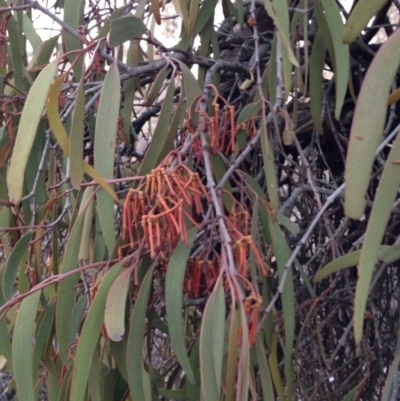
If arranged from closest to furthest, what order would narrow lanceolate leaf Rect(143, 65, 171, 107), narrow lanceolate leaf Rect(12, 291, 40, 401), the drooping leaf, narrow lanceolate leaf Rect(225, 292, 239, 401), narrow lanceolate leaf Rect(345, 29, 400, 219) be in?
narrow lanceolate leaf Rect(345, 29, 400, 219)
narrow lanceolate leaf Rect(225, 292, 239, 401)
narrow lanceolate leaf Rect(12, 291, 40, 401)
narrow lanceolate leaf Rect(143, 65, 171, 107)
the drooping leaf

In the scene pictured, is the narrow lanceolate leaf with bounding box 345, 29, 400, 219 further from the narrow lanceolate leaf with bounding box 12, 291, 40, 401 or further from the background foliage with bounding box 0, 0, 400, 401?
the narrow lanceolate leaf with bounding box 12, 291, 40, 401

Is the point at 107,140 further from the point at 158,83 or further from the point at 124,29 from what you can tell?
the point at 158,83

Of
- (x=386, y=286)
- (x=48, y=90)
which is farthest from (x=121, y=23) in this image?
(x=386, y=286)

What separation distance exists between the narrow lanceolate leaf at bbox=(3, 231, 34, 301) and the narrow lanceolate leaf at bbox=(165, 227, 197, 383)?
0.23 meters

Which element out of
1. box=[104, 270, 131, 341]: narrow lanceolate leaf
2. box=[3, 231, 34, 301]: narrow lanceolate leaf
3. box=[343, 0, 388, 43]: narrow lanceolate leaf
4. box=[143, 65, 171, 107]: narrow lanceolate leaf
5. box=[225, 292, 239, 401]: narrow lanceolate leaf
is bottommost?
box=[225, 292, 239, 401]: narrow lanceolate leaf

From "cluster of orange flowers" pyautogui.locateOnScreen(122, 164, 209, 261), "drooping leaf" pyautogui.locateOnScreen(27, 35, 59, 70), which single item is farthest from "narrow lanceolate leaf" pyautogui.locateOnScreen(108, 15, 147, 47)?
"drooping leaf" pyautogui.locateOnScreen(27, 35, 59, 70)

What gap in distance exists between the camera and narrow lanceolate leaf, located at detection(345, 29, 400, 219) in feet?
1.29

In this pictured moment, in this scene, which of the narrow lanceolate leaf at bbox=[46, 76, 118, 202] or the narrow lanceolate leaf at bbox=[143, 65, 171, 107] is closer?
the narrow lanceolate leaf at bbox=[46, 76, 118, 202]

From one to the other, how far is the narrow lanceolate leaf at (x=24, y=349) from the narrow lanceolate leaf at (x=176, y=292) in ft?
0.57

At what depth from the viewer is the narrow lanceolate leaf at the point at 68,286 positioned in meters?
0.66

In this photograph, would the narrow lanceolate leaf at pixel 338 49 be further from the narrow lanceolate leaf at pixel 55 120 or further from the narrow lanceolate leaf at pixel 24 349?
the narrow lanceolate leaf at pixel 24 349

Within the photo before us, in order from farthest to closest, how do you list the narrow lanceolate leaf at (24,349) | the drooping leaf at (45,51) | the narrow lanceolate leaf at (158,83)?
1. the drooping leaf at (45,51)
2. the narrow lanceolate leaf at (158,83)
3. the narrow lanceolate leaf at (24,349)

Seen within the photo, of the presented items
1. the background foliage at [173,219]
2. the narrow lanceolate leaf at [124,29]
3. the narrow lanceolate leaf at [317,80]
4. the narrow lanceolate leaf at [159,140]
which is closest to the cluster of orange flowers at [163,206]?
the background foliage at [173,219]

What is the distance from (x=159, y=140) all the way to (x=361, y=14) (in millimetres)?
309
